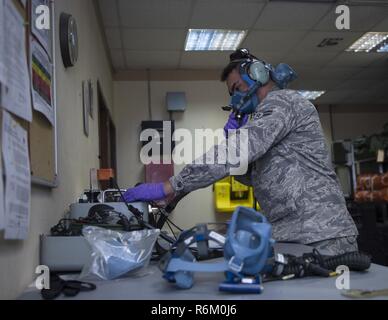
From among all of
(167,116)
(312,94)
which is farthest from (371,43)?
(167,116)

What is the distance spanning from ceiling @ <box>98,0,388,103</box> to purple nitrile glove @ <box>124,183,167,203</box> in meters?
2.40

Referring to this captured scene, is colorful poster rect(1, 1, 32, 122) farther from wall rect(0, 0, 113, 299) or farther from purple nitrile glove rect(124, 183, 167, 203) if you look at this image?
purple nitrile glove rect(124, 183, 167, 203)

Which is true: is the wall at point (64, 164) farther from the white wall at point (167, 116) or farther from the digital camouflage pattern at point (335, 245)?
the white wall at point (167, 116)

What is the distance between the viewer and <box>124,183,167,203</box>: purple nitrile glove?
1363 millimetres

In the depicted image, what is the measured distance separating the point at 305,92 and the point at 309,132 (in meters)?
5.18

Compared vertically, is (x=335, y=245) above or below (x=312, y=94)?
below

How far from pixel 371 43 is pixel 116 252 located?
4.38m

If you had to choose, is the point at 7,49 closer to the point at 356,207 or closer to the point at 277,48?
the point at 277,48

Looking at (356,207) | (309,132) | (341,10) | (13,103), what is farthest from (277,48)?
(13,103)

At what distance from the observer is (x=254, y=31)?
13.1 ft

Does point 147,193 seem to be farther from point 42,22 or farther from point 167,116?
point 167,116

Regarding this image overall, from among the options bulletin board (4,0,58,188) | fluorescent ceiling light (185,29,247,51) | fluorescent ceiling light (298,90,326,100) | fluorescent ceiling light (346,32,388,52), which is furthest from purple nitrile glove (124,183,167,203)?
fluorescent ceiling light (298,90,326,100)

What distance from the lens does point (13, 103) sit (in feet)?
2.87
